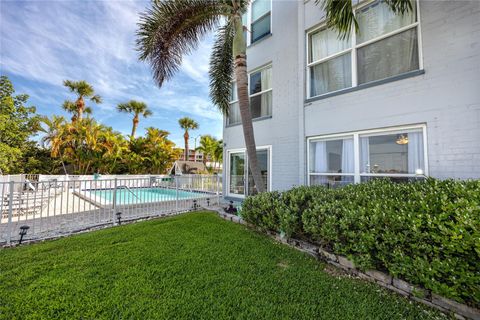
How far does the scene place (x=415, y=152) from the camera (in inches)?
192

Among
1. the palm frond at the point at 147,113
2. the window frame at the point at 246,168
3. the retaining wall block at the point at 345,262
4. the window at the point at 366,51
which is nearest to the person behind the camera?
the retaining wall block at the point at 345,262

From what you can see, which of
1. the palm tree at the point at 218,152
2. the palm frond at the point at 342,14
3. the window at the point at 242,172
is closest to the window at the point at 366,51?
the palm frond at the point at 342,14

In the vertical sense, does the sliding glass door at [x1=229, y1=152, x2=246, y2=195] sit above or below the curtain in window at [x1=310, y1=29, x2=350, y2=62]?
below

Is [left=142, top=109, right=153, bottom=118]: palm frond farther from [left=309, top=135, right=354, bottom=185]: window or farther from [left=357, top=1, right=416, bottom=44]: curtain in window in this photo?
[left=357, top=1, right=416, bottom=44]: curtain in window

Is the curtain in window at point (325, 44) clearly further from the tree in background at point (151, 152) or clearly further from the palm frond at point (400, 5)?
the tree in background at point (151, 152)

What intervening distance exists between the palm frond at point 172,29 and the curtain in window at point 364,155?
5943mm

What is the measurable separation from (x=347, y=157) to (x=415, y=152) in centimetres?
150

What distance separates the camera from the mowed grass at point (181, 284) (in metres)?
2.55

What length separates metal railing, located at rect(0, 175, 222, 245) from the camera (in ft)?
20.0

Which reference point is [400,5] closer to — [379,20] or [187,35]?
[379,20]

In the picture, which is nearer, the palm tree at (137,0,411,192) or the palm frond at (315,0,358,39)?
the palm frond at (315,0,358,39)

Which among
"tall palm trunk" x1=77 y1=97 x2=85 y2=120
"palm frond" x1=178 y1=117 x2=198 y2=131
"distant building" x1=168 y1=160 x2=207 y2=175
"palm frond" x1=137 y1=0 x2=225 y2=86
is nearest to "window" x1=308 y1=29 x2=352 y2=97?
"palm frond" x1=137 y1=0 x2=225 y2=86

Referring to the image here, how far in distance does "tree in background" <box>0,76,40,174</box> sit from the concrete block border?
72.0 ft

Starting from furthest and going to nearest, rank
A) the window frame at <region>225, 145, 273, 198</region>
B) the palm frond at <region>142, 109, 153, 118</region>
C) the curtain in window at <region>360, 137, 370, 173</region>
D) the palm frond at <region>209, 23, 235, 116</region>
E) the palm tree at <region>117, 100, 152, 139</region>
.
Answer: the palm frond at <region>142, 109, 153, 118</region> → the palm tree at <region>117, 100, 152, 139</region> → the palm frond at <region>209, 23, 235, 116</region> → the window frame at <region>225, 145, 273, 198</region> → the curtain in window at <region>360, 137, 370, 173</region>
